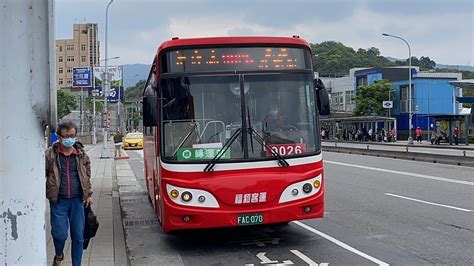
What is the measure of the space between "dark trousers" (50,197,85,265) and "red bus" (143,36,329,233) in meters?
1.50

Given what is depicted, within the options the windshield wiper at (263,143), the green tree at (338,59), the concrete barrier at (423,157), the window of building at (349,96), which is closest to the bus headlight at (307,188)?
the windshield wiper at (263,143)

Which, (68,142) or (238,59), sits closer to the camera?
(68,142)

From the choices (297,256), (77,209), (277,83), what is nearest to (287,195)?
(297,256)

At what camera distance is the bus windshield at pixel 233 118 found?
760 centimetres

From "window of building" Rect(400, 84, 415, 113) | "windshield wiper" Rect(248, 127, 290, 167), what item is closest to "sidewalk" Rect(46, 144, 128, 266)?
"windshield wiper" Rect(248, 127, 290, 167)

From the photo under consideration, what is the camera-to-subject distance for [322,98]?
26.3 ft

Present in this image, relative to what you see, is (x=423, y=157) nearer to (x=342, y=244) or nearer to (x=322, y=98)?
(x=342, y=244)

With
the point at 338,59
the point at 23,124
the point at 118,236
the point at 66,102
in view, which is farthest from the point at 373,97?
the point at 23,124

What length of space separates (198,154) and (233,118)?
72cm

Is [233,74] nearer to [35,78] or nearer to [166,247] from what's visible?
[166,247]

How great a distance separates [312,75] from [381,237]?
9.15 feet

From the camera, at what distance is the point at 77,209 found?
614 cm

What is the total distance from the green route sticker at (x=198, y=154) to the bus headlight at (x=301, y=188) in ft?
3.15

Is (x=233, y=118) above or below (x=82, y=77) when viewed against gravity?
below
